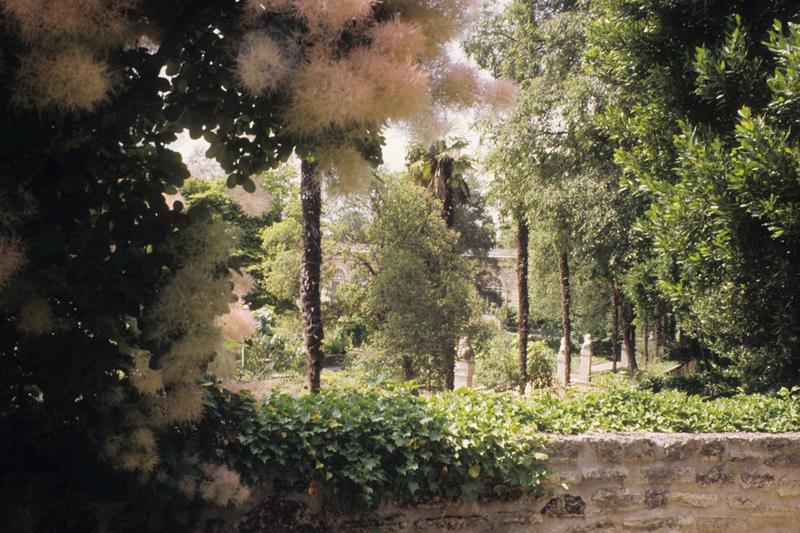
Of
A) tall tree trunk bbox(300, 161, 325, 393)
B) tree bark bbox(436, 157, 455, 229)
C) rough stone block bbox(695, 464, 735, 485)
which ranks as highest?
tree bark bbox(436, 157, 455, 229)

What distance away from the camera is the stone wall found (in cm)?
328

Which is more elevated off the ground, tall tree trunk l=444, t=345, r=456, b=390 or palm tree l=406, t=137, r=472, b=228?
palm tree l=406, t=137, r=472, b=228

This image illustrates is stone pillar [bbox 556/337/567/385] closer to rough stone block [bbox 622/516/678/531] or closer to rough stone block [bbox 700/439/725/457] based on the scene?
rough stone block [bbox 700/439/725/457]

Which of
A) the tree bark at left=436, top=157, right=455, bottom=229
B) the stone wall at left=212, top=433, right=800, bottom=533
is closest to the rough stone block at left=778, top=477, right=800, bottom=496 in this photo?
the stone wall at left=212, top=433, right=800, bottom=533

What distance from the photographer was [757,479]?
13.8 feet

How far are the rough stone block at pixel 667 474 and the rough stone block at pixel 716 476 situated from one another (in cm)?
9

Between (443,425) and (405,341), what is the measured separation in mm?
12261

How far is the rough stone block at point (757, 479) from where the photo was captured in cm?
417

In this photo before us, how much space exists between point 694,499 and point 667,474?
0.98 ft

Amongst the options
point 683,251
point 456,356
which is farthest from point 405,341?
point 683,251

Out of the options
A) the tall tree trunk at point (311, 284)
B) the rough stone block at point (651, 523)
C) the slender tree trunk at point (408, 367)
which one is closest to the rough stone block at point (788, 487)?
the rough stone block at point (651, 523)

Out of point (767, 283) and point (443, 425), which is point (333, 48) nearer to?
point (443, 425)

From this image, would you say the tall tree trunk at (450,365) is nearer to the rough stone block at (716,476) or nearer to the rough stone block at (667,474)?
the rough stone block at (716,476)

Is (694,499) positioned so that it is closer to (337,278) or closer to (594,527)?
(594,527)
